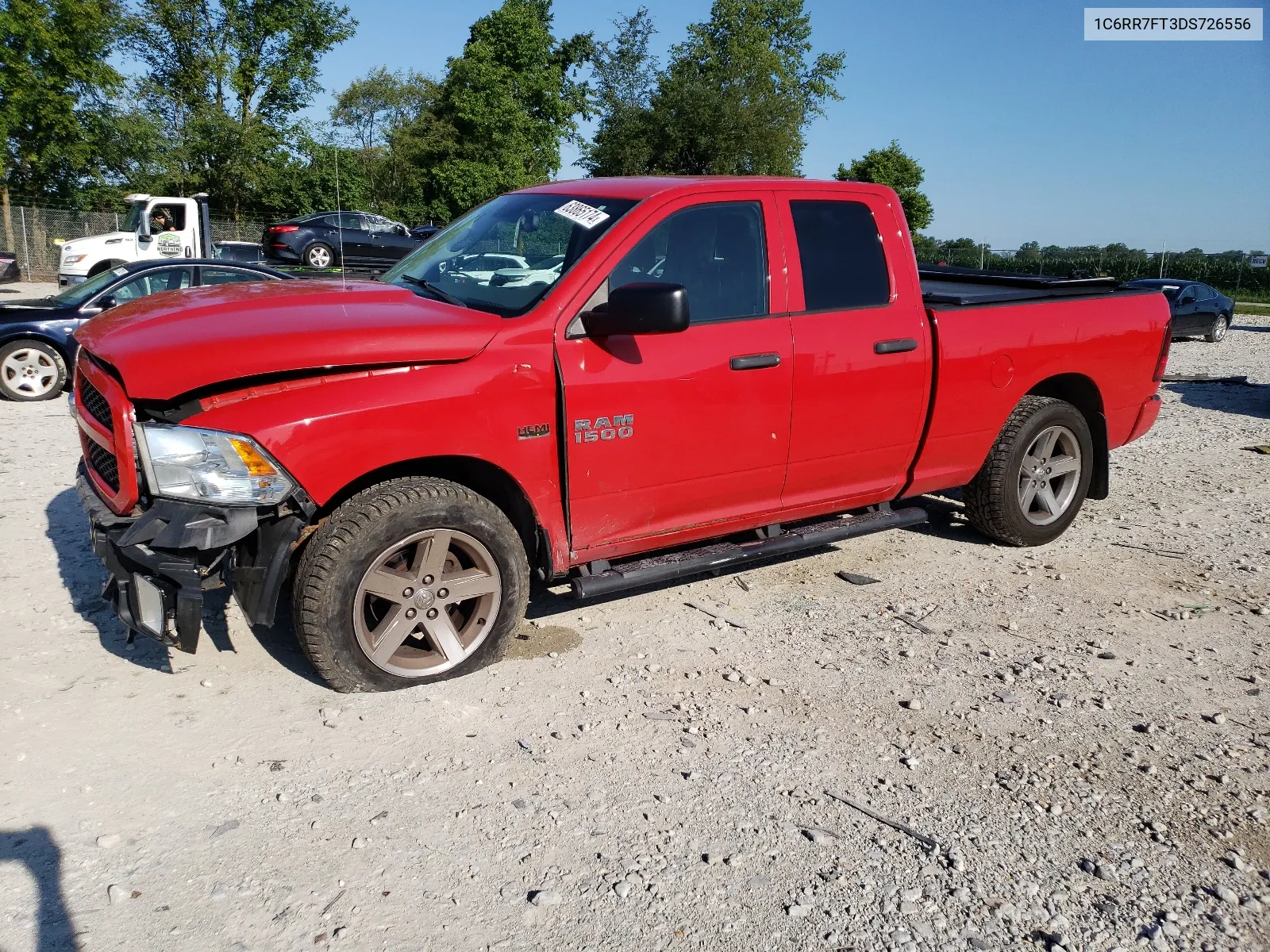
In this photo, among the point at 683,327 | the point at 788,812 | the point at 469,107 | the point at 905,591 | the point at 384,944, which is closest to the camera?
the point at 384,944

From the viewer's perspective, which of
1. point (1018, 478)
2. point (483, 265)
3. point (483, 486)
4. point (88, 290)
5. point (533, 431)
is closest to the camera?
point (533, 431)

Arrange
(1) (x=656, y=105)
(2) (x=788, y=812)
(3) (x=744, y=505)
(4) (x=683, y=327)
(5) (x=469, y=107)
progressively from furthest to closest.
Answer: (1) (x=656, y=105) < (5) (x=469, y=107) < (3) (x=744, y=505) < (4) (x=683, y=327) < (2) (x=788, y=812)

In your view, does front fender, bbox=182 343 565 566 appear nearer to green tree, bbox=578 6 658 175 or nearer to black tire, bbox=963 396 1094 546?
black tire, bbox=963 396 1094 546

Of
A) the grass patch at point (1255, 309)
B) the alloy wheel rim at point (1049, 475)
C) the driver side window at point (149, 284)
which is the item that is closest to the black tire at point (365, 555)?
the alloy wheel rim at point (1049, 475)

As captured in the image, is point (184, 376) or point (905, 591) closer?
point (184, 376)

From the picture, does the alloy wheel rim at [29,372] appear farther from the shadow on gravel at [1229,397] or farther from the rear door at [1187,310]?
the rear door at [1187,310]

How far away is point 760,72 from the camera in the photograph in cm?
5300

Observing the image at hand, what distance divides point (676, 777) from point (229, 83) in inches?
1745

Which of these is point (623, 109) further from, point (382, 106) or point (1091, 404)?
point (1091, 404)

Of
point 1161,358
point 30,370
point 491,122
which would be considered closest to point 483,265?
point 1161,358

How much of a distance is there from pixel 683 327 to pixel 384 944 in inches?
97.3


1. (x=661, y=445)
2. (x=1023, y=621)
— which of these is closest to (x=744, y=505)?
(x=661, y=445)

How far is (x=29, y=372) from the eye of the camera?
10.2 metres

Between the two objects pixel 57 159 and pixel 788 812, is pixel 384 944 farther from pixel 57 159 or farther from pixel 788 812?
pixel 57 159
